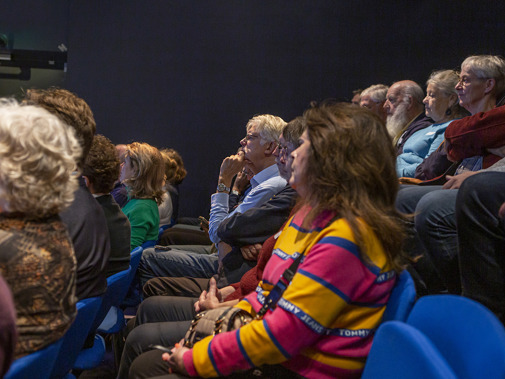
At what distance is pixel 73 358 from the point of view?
1.59 meters

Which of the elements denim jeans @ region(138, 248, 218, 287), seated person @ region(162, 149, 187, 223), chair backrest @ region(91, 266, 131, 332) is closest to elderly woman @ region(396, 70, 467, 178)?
denim jeans @ region(138, 248, 218, 287)

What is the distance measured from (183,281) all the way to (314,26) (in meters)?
3.83

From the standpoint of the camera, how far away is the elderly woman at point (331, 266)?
1107 mm

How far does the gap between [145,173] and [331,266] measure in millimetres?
2734

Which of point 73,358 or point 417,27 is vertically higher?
point 417,27

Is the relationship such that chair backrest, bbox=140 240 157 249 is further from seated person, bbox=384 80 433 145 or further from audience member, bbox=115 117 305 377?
seated person, bbox=384 80 433 145

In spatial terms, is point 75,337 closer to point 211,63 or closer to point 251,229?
point 251,229

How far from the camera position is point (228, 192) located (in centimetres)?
299

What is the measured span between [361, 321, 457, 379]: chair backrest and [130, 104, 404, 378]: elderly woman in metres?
0.11

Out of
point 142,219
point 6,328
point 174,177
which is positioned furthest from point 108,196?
point 174,177

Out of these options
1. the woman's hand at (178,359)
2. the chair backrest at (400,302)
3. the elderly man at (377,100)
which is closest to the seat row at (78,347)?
the woman's hand at (178,359)

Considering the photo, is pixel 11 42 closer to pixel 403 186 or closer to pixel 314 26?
pixel 314 26

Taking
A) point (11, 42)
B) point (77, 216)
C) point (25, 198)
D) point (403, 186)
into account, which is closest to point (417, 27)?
point (403, 186)

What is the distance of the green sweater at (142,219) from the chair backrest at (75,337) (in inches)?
71.7
